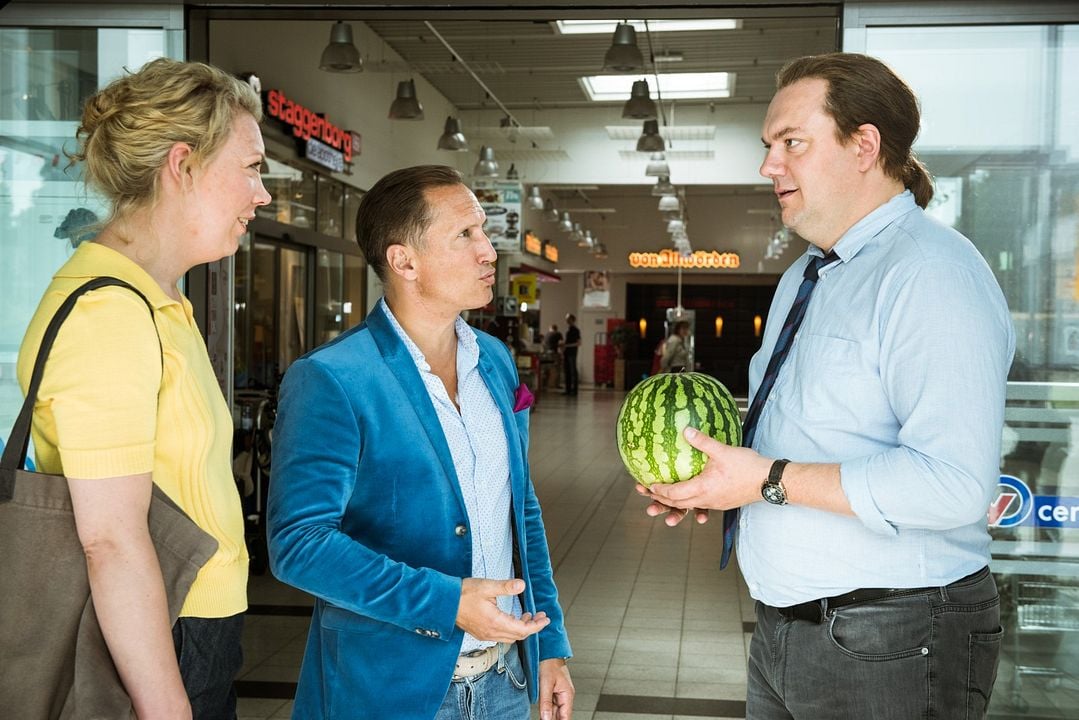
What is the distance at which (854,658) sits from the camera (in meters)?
1.96

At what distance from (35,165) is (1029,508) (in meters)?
3.82

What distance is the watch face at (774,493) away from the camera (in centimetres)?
192

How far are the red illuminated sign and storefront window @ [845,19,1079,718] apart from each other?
29.2ft

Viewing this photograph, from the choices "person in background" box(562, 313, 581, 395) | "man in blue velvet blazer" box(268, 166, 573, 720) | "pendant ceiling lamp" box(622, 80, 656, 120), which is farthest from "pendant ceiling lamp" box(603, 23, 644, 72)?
"person in background" box(562, 313, 581, 395)

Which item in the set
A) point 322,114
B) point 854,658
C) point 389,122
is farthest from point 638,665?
point 389,122

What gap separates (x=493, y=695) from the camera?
85.6 inches

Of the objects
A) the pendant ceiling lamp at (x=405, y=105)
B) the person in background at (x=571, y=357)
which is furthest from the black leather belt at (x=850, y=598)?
the person in background at (x=571, y=357)

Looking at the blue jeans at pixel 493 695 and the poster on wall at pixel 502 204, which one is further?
the poster on wall at pixel 502 204

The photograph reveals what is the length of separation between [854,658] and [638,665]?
3611 millimetres

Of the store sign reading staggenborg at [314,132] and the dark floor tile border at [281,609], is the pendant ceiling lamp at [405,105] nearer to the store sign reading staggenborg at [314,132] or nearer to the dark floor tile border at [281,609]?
the store sign reading staggenborg at [314,132]

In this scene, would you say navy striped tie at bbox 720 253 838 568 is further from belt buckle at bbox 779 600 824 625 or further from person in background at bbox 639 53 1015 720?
belt buckle at bbox 779 600 824 625

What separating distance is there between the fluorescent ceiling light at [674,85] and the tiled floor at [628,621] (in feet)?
28.8

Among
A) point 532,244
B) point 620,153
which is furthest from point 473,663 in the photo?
point 532,244

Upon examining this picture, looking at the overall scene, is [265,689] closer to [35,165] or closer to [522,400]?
[35,165]
